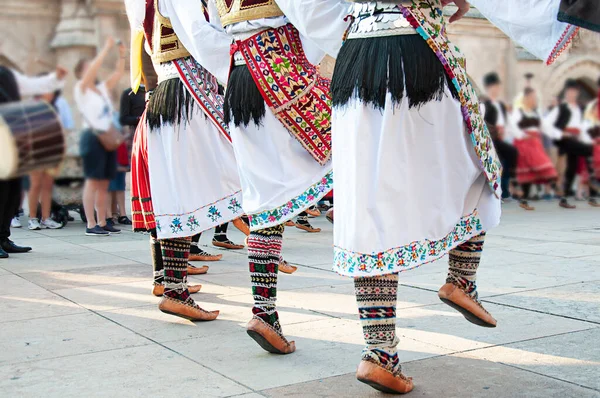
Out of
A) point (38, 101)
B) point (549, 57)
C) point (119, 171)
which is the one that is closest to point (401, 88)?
point (549, 57)

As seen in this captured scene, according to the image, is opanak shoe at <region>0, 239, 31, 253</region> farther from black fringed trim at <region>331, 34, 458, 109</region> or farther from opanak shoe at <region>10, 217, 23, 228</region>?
black fringed trim at <region>331, 34, 458, 109</region>

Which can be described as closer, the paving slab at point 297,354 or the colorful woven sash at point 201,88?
the paving slab at point 297,354

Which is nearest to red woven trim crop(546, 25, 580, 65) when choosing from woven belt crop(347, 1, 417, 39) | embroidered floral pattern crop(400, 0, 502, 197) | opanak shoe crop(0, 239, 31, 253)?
embroidered floral pattern crop(400, 0, 502, 197)

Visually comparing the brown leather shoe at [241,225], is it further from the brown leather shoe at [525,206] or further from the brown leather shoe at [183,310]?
the brown leather shoe at [525,206]

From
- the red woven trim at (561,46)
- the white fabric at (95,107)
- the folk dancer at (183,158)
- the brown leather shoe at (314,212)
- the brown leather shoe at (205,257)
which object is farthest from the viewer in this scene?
the brown leather shoe at (314,212)

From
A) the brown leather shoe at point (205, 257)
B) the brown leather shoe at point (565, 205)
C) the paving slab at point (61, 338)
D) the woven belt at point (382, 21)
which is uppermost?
the woven belt at point (382, 21)

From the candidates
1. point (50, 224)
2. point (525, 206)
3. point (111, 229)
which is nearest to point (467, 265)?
point (111, 229)

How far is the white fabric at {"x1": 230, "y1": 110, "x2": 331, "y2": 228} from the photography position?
343 centimetres

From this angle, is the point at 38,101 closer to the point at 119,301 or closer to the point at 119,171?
the point at 119,301

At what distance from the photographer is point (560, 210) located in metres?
11.2

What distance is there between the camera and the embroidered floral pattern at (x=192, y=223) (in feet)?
13.6

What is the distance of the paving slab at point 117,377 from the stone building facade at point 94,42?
3.72 feet

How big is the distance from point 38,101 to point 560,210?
35.0 feet

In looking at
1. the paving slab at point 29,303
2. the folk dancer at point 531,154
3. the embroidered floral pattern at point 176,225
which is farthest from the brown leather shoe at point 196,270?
the folk dancer at point 531,154
